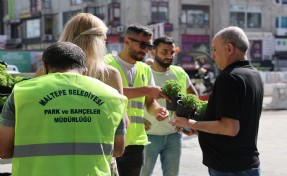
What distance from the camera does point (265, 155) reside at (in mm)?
8461

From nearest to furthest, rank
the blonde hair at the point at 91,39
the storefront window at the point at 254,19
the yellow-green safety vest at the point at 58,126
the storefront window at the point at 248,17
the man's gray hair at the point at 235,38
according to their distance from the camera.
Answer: the yellow-green safety vest at the point at 58,126 < the blonde hair at the point at 91,39 < the man's gray hair at the point at 235,38 < the storefront window at the point at 248,17 < the storefront window at the point at 254,19

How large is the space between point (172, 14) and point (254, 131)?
146 feet

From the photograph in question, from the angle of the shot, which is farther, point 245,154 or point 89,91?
point 245,154

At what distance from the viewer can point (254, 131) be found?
10.8 feet

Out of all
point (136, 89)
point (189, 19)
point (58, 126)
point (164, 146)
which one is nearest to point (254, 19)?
point (189, 19)

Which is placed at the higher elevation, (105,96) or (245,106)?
(105,96)

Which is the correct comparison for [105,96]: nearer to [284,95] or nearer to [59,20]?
[284,95]

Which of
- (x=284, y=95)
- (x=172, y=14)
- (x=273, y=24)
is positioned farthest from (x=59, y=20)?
(x=284, y=95)

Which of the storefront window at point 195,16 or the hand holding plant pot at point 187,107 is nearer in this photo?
the hand holding plant pot at point 187,107

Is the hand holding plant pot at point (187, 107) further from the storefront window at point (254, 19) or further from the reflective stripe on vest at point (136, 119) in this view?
the storefront window at point (254, 19)

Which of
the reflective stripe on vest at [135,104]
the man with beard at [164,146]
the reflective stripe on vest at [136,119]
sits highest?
the reflective stripe on vest at [135,104]

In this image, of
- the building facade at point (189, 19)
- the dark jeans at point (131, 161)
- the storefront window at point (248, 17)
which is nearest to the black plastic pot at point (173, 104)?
the dark jeans at point (131, 161)

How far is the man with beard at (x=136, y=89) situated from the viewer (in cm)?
393

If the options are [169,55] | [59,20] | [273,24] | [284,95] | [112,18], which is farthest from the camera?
[59,20]
